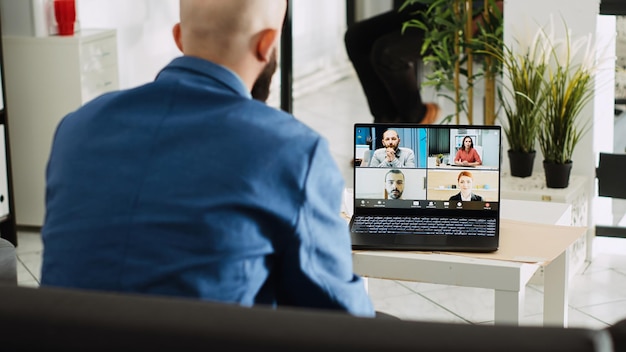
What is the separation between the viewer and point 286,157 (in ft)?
4.84

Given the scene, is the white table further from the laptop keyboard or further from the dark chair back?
the dark chair back

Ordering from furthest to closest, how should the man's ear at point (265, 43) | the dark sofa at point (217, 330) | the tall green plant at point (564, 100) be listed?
the tall green plant at point (564, 100), the man's ear at point (265, 43), the dark sofa at point (217, 330)

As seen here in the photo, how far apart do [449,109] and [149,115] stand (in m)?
→ 4.76

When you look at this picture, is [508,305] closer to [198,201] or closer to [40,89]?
[198,201]

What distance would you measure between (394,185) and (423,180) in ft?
0.23

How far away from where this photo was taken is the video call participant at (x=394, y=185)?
99.2 inches

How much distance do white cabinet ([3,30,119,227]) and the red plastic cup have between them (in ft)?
0.22

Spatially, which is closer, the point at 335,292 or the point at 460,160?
the point at 335,292

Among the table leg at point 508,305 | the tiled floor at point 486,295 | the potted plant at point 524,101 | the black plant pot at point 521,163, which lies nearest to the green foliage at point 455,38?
the potted plant at point 524,101

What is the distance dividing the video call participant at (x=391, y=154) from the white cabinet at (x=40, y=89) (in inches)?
79.9

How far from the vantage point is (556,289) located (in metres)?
2.73

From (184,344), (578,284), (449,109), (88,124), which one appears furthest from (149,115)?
(449,109)

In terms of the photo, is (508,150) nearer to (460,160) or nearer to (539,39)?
(539,39)

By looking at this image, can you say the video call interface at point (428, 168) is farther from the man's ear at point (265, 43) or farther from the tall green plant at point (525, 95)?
the tall green plant at point (525, 95)
